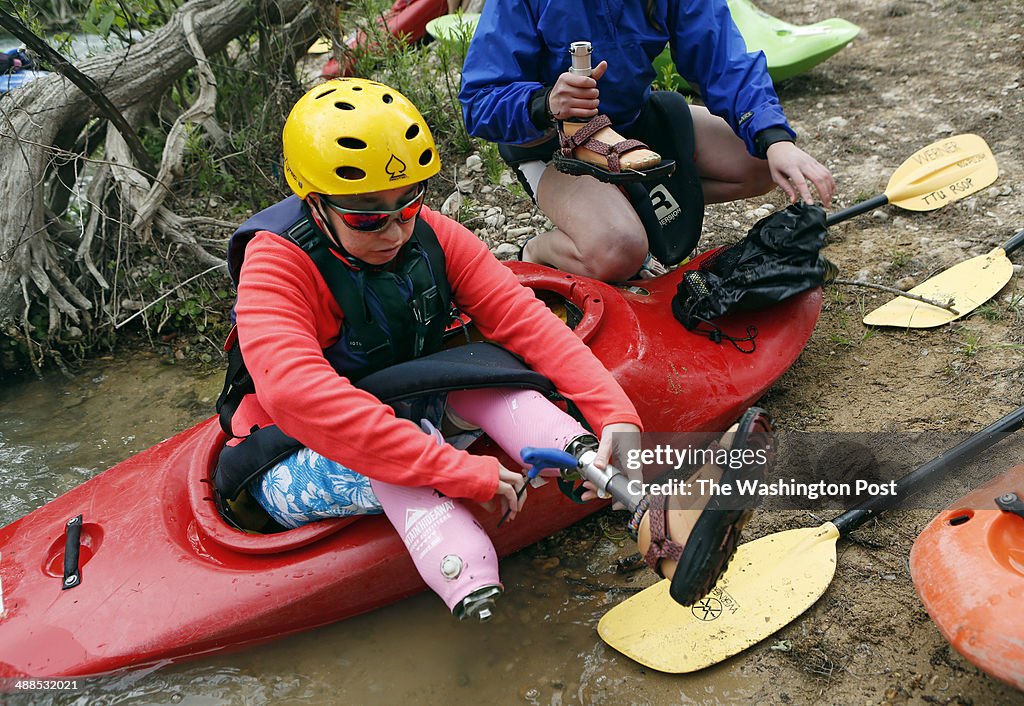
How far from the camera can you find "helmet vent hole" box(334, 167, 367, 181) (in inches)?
71.9

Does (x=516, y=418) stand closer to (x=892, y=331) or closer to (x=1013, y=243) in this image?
(x=892, y=331)

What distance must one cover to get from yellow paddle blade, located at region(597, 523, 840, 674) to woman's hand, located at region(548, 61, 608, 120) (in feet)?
4.28

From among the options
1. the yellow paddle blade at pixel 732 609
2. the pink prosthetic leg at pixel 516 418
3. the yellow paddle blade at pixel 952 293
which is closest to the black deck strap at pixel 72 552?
the pink prosthetic leg at pixel 516 418

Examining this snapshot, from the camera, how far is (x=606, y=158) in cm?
243

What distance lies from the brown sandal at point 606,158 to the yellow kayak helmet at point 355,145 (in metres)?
0.68

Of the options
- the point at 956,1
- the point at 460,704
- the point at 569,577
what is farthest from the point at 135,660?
the point at 956,1

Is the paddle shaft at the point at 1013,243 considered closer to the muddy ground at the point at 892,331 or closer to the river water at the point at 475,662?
the muddy ground at the point at 892,331

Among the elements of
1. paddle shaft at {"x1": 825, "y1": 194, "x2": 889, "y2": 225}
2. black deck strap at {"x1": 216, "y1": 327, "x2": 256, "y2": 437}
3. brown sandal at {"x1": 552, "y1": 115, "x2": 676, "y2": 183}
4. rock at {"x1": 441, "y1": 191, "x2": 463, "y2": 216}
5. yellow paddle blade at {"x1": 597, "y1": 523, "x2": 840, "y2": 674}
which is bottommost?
rock at {"x1": 441, "y1": 191, "x2": 463, "y2": 216}

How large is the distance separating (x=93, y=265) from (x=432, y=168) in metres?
2.19

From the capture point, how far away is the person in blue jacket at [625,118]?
103 inches

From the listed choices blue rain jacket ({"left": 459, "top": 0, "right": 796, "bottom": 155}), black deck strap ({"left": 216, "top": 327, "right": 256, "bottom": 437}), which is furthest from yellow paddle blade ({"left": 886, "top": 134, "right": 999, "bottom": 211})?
black deck strap ({"left": 216, "top": 327, "right": 256, "bottom": 437})

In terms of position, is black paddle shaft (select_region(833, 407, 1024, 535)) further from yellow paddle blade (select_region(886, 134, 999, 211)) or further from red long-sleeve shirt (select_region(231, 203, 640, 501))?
yellow paddle blade (select_region(886, 134, 999, 211))

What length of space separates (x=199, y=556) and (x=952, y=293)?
255 centimetres

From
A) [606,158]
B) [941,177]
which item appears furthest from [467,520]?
[941,177]
